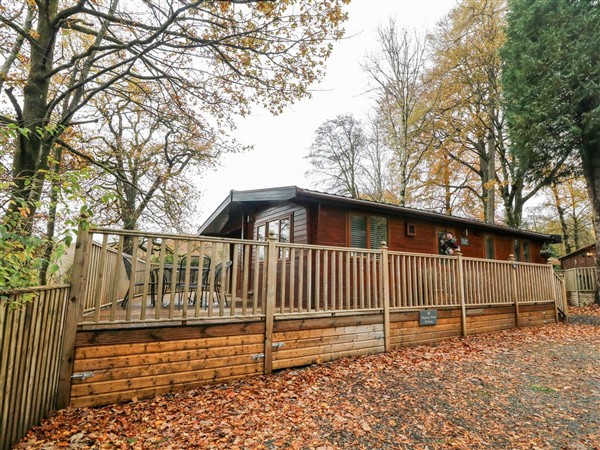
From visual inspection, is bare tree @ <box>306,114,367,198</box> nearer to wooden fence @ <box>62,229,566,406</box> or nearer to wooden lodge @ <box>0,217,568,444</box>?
wooden lodge @ <box>0,217,568,444</box>

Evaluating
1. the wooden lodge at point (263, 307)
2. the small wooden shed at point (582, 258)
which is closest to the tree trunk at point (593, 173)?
the wooden lodge at point (263, 307)

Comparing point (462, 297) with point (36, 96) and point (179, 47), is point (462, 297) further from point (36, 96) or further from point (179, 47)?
point (36, 96)

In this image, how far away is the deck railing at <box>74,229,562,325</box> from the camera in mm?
3846

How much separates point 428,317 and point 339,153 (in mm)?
16625

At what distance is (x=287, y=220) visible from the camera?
328 inches

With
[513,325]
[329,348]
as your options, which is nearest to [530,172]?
[513,325]

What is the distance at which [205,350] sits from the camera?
13.3 feet

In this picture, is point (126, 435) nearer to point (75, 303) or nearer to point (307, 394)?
point (75, 303)

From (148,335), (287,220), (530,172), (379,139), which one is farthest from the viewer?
(379,139)

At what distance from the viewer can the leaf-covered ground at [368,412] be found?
285 centimetres

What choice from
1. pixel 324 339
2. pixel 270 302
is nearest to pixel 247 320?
pixel 270 302

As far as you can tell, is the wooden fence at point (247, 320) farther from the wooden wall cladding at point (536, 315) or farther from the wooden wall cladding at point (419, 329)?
the wooden wall cladding at point (536, 315)

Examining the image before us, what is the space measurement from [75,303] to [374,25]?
16.2 meters

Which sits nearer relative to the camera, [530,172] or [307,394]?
[307,394]
